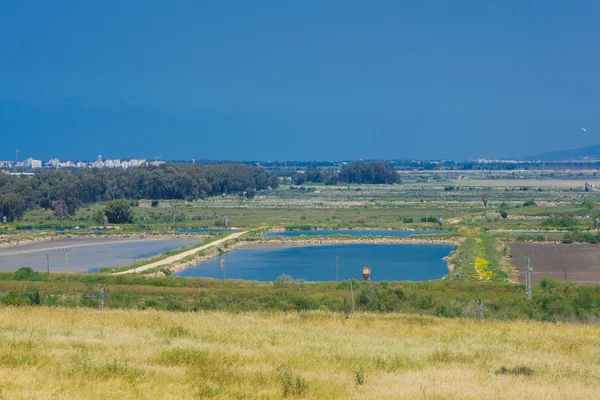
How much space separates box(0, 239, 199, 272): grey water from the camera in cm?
4719

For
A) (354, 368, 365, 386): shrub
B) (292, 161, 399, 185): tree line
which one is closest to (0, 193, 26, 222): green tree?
(354, 368, 365, 386): shrub

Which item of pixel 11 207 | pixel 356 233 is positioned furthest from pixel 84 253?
pixel 11 207

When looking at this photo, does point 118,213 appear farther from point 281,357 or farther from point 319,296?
point 281,357

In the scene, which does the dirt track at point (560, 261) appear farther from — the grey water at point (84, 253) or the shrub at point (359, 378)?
the shrub at point (359, 378)

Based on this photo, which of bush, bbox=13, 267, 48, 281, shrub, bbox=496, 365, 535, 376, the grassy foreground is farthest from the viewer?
bush, bbox=13, 267, 48, 281

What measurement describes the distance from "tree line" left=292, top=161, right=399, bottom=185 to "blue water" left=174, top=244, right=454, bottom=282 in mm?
107914

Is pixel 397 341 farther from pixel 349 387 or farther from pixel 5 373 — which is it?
pixel 5 373

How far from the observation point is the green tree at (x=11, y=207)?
82.3 meters

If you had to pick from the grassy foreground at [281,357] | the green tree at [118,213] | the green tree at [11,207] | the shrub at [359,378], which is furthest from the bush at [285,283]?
the green tree at [11,207]

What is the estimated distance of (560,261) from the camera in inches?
1825

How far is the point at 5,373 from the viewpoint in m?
9.67

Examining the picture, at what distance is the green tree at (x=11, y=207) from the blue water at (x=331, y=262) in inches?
1367

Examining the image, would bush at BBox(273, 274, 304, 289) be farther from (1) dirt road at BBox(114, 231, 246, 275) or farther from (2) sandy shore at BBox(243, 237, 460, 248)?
(2) sandy shore at BBox(243, 237, 460, 248)

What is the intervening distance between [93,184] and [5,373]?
97816mm
